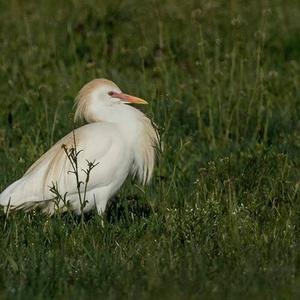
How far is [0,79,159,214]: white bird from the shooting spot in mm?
7734

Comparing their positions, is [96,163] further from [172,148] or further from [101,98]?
[172,148]

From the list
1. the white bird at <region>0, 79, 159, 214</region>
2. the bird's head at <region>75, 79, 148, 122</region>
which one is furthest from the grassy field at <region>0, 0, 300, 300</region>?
the bird's head at <region>75, 79, 148, 122</region>

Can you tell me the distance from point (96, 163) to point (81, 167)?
0.14 metres

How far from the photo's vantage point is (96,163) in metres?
7.71

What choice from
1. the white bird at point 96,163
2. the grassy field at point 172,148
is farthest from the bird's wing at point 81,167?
the grassy field at point 172,148

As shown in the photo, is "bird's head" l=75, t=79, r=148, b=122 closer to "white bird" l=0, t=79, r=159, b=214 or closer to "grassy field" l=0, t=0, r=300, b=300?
"white bird" l=0, t=79, r=159, b=214

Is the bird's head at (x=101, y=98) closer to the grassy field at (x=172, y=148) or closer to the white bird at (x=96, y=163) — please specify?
the white bird at (x=96, y=163)

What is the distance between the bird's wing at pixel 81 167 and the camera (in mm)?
7738

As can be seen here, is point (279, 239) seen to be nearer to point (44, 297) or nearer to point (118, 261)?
point (118, 261)

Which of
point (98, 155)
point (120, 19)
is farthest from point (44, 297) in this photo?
point (120, 19)

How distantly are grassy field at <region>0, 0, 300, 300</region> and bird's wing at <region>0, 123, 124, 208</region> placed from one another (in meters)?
0.18

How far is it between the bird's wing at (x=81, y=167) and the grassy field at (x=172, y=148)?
0.59 ft

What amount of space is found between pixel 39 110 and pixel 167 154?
1512 mm

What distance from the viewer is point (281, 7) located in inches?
504
